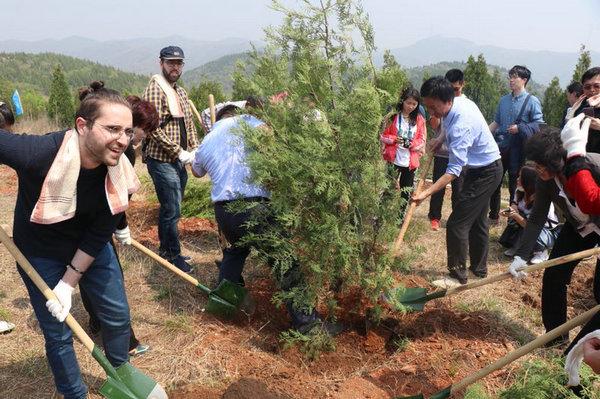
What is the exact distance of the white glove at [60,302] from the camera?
2273 millimetres

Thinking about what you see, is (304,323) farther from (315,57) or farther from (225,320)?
(315,57)

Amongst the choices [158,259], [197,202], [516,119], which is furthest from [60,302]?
[516,119]

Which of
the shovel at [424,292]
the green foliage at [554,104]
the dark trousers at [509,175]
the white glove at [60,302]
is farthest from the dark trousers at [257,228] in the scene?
the green foliage at [554,104]

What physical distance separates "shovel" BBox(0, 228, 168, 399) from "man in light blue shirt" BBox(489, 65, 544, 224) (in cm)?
515

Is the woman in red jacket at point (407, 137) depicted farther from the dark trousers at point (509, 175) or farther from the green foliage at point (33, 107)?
the green foliage at point (33, 107)

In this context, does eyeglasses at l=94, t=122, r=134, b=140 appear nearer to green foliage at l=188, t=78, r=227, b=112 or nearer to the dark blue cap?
the dark blue cap

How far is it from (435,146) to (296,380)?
3.01 meters

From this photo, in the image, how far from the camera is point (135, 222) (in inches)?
242

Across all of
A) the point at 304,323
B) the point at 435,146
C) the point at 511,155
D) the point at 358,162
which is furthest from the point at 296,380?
the point at 511,155

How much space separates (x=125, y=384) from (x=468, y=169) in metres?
3.56

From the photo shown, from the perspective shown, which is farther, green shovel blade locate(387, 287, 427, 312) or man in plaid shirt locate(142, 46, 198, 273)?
man in plaid shirt locate(142, 46, 198, 273)

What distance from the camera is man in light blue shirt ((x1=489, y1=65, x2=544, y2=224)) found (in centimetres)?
605

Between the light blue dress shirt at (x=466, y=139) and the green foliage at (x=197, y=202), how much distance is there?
137 inches

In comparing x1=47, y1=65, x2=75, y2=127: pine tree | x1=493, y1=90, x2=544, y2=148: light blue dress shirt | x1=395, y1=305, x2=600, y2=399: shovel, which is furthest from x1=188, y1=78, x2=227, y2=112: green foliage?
x1=395, y1=305, x2=600, y2=399: shovel
